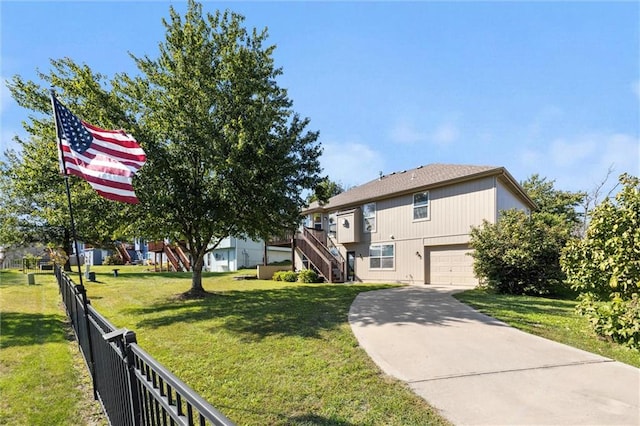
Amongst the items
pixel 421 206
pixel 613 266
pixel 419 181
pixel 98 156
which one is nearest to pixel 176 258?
pixel 421 206

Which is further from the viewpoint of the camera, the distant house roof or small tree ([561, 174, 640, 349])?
the distant house roof

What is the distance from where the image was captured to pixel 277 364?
5.25 meters

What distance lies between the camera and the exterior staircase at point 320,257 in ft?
69.1

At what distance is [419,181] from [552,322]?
11.8 meters

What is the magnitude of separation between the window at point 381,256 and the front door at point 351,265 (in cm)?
145

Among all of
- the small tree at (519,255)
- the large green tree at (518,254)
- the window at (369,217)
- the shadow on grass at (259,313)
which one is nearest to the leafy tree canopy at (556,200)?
the window at (369,217)

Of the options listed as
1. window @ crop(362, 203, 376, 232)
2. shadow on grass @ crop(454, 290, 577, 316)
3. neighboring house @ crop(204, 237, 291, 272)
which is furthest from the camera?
neighboring house @ crop(204, 237, 291, 272)

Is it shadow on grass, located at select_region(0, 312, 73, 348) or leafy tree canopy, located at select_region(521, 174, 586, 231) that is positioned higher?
leafy tree canopy, located at select_region(521, 174, 586, 231)

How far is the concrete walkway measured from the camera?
12.0 ft

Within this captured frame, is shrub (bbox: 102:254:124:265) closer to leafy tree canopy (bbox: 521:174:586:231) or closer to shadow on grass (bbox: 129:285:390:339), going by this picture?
shadow on grass (bbox: 129:285:390:339)

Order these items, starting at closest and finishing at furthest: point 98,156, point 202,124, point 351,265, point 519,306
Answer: point 98,156
point 519,306
point 202,124
point 351,265

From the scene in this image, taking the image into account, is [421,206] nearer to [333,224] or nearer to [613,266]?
[333,224]

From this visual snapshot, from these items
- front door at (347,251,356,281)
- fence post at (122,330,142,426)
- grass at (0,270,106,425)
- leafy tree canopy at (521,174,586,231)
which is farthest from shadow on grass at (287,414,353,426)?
leafy tree canopy at (521,174,586,231)

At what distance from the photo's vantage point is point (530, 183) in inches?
1421
